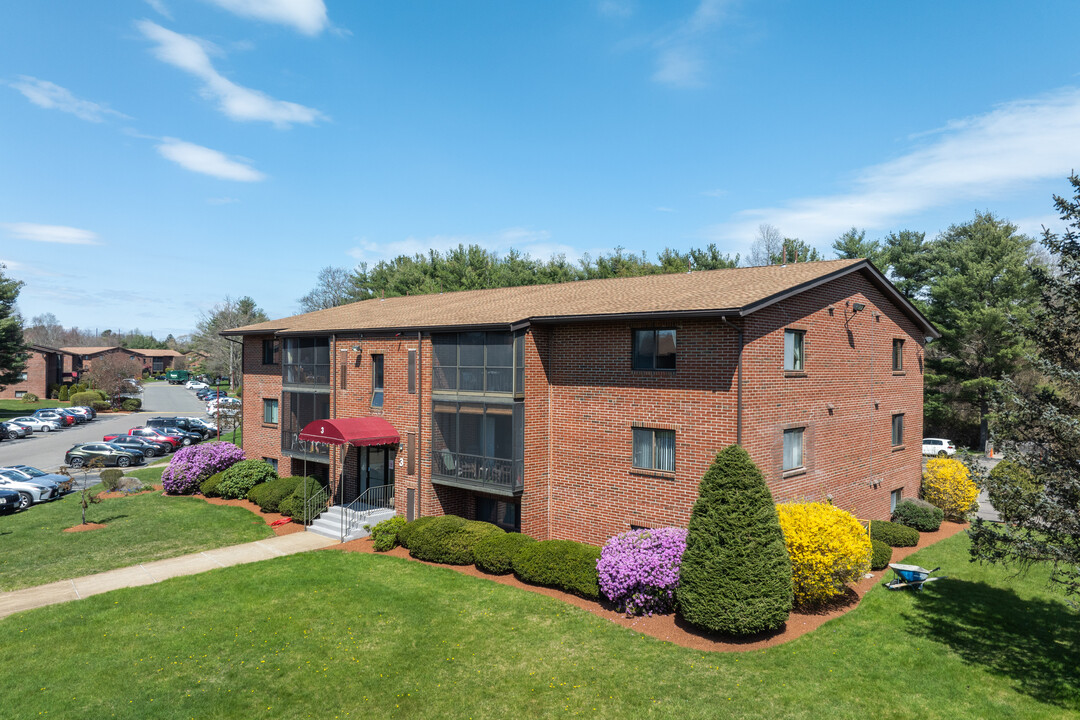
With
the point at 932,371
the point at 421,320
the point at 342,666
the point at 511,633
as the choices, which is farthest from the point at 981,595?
the point at 932,371

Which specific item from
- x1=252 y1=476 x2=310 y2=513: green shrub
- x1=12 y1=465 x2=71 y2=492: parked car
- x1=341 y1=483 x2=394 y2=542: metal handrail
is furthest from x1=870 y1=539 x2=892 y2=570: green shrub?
x1=12 y1=465 x2=71 y2=492: parked car

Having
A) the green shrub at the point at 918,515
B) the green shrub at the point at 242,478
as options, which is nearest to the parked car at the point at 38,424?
the green shrub at the point at 242,478

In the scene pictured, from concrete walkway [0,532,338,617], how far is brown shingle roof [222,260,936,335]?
8.14 metres

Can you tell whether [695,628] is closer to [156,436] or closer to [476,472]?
[476,472]

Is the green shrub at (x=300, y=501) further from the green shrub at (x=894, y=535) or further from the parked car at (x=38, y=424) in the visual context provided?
the parked car at (x=38, y=424)

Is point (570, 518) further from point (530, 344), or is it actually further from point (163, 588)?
point (163, 588)

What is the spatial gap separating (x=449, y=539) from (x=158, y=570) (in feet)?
27.8

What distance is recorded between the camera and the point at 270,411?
96.0 feet

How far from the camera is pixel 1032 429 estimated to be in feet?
38.0

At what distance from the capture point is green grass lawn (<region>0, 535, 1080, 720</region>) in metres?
10.3

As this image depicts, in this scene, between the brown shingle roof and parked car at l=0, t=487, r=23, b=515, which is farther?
parked car at l=0, t=487, r=23, b=515

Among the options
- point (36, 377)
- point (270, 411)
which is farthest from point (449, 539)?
point (36, 377)

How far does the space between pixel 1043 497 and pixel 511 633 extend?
10.5m

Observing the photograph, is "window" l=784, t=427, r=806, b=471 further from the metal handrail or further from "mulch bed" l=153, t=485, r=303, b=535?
"mulch bed" l=153, t=485, r=303, b=535
